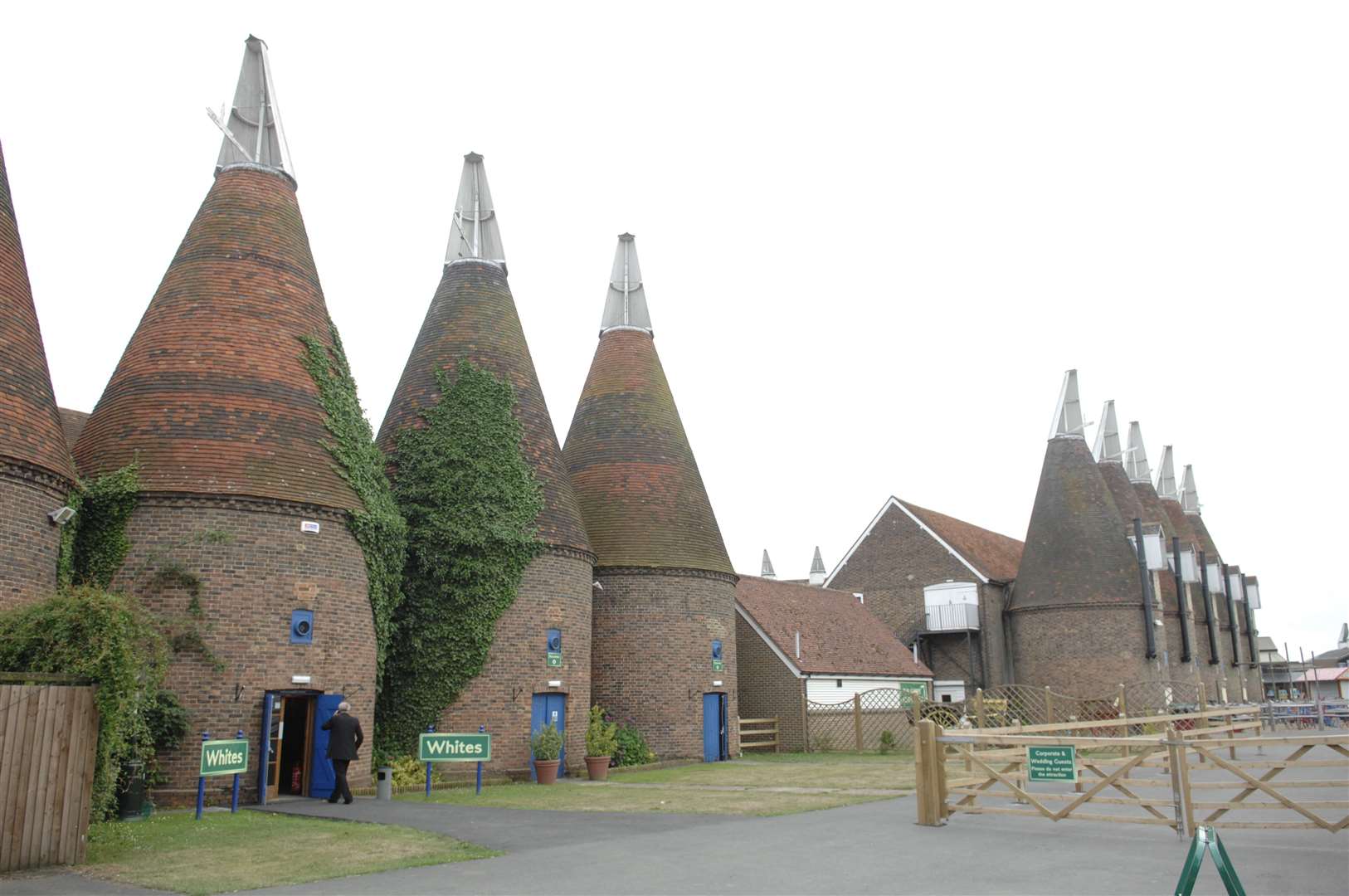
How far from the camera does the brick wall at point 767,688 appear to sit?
97.0 feet

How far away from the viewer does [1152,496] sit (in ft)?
157

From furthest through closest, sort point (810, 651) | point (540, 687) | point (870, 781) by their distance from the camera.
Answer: point (810, 651) → point (540, 687) → point (870, 781)

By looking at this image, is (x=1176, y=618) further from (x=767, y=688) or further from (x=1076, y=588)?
(x=767, y=688)

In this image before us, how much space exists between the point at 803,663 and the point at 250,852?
68.7 feet

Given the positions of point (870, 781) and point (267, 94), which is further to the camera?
point (267, 94)

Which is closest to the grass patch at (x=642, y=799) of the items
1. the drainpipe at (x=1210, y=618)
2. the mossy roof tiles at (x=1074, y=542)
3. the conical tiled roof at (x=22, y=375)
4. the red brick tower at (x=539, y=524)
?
the red brick tower at (x=539, y=524)

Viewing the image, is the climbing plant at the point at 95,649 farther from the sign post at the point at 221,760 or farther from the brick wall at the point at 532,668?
the brick wall at the point at 532,668

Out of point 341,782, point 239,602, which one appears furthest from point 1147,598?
point 239,602

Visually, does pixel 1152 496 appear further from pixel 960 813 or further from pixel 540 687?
pixel 960 813

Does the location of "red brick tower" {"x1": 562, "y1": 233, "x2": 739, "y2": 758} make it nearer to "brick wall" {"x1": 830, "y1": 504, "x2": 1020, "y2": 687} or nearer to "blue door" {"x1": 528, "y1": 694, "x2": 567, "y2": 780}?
"blue door" {"x1": 528, "y1": 694, "x2": 567, "y2": 780}

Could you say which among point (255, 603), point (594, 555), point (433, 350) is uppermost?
point (433, 350)

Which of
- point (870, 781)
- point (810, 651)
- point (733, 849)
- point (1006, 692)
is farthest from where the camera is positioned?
point (1006, 692)

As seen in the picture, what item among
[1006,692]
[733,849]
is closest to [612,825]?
[733,849]

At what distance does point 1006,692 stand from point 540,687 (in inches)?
844
